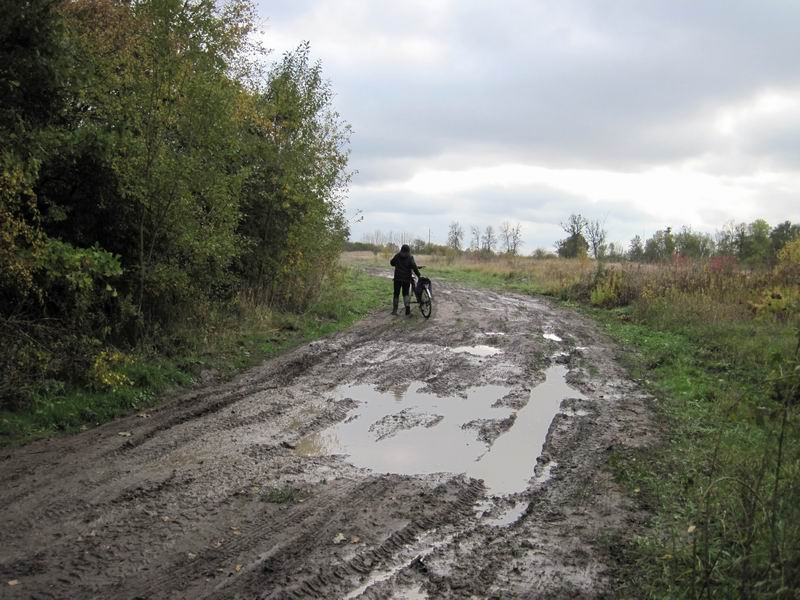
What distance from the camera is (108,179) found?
905 centimetres

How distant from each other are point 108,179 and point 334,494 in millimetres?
6281

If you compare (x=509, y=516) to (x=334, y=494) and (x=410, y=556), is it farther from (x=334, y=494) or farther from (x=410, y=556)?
(x=334, y=494)

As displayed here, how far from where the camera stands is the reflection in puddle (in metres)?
6.22

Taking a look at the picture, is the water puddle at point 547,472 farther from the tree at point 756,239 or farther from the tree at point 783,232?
the tree at point 783,232

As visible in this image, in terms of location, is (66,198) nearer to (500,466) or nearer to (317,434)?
(317,434)

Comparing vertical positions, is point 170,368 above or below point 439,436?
above

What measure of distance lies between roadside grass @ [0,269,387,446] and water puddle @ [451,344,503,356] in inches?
133

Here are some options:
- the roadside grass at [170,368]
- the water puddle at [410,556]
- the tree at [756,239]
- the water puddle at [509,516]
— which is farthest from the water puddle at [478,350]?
the tree at [756,239]

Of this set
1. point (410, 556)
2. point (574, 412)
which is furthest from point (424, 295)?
point (410, 556)

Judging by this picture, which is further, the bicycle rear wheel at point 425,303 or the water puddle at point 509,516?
the bicycle rear wheel at point 425,303

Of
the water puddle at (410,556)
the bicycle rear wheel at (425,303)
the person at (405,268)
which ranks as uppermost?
the person at (405,268)

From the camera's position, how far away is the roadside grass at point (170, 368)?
23.5ft

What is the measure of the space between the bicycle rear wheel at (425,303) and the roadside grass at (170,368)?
1951mm

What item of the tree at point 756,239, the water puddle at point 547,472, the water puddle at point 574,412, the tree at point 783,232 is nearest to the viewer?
the water puddle at point 547,472
